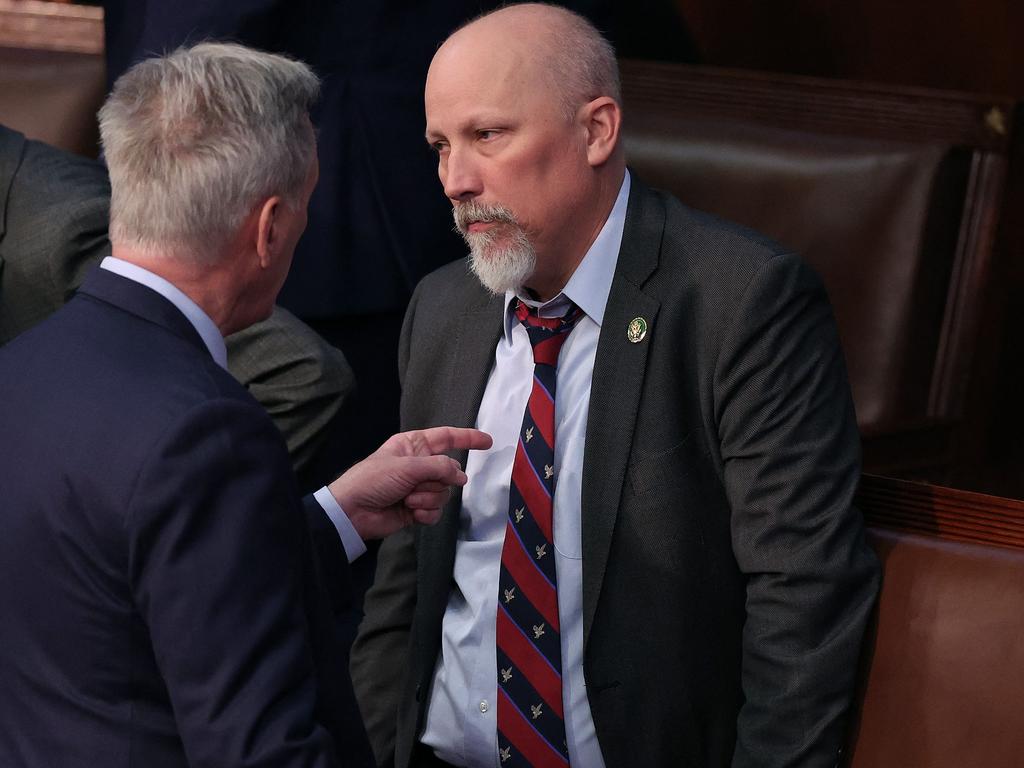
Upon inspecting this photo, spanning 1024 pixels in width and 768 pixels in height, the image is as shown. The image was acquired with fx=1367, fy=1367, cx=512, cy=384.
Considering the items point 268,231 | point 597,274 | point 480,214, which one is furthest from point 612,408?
point 268,231

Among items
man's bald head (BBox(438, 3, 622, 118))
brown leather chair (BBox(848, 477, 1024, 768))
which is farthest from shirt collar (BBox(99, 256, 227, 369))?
brown leather chair (BBox(848, 477, 1024, 768))

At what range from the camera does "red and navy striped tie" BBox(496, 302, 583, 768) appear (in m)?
1.74

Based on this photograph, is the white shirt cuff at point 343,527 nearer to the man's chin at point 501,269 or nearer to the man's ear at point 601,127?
the man's chin at point 501,269

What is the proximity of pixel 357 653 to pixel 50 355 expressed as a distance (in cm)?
91

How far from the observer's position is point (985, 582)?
164cm

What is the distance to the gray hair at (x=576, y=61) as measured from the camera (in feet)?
5.86

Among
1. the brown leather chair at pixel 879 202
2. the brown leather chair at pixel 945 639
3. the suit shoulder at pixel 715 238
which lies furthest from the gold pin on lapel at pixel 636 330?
the brown leather chair at pixel 879 202

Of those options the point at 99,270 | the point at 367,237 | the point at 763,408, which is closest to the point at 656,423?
the point at 763,408

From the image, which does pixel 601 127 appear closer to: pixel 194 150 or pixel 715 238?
pixel 715 238

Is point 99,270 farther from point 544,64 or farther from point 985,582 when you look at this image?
point 985,582

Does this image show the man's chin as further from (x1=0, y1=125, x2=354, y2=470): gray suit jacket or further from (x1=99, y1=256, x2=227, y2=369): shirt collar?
(x1=0, y1=125, x2=354, y2=470): gray suit jacket

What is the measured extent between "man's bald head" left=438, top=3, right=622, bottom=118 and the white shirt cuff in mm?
590

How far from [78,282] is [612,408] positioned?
1.10 m

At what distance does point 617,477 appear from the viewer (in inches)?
67.8
